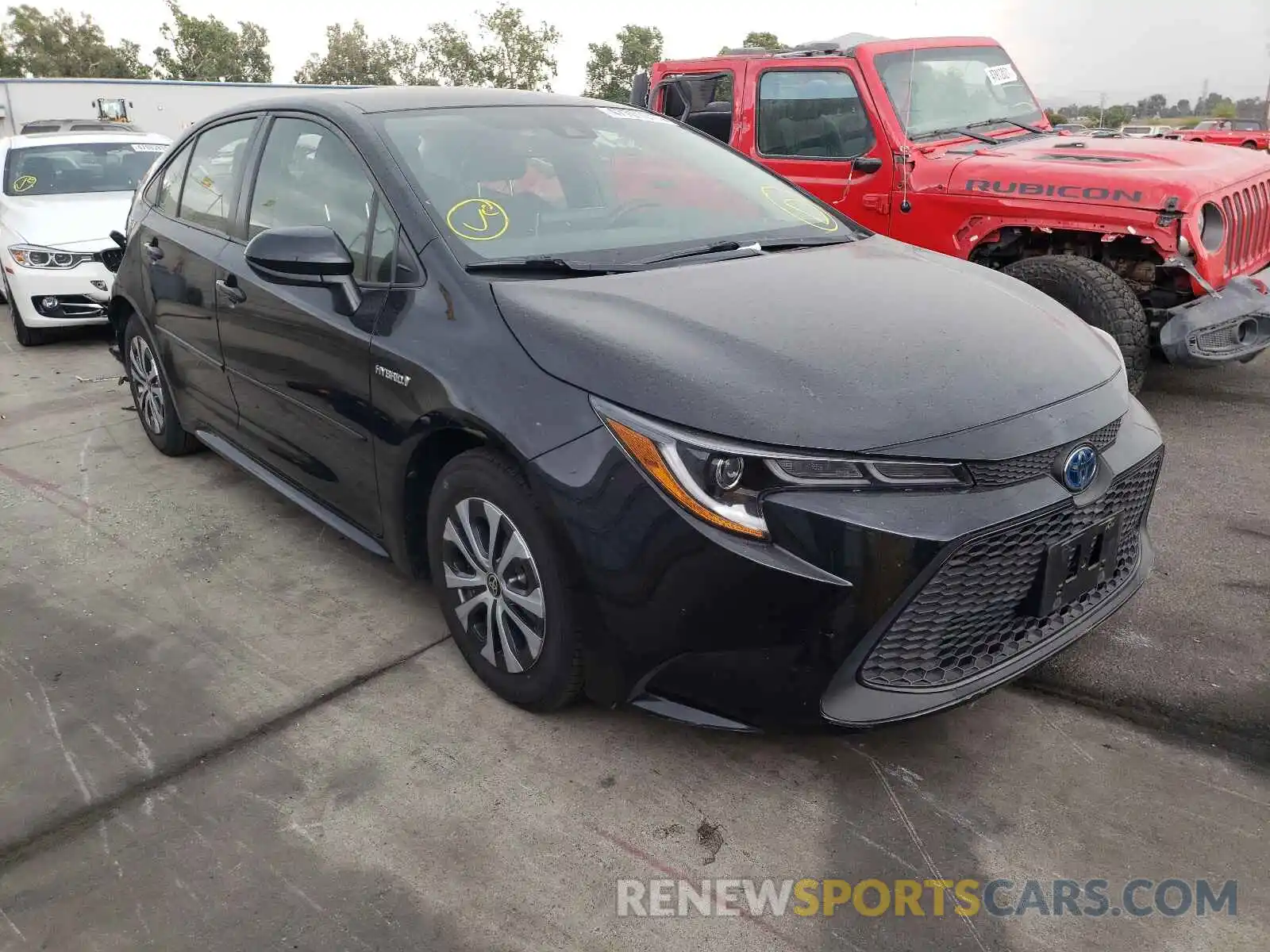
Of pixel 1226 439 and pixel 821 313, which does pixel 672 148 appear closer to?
pixel 821 313

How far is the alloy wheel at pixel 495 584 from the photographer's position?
251 cm

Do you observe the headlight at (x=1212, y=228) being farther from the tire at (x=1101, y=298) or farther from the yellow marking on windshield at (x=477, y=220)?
the yellow marking on windshield at (x=477, y=220)

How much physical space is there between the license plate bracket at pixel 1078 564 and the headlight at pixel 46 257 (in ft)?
23.9

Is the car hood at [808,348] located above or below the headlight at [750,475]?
above

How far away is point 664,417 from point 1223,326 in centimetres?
368

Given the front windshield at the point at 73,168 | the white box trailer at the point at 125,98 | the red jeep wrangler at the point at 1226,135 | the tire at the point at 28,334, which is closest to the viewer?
the tire at the point at 28,334

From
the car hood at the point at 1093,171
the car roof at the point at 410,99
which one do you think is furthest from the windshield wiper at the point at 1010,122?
the car roof at the point at 410,99

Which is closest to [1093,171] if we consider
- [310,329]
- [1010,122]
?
[1010,122]

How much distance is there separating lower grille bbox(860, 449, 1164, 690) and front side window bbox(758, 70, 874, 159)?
3860mm

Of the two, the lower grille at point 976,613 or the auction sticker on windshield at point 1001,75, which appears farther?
the auction sticker on windshield at point 1001,75

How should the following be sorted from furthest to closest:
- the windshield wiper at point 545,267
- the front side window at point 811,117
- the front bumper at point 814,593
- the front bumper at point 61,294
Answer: the front bumper at point 61,294 < the front side window at point 811,117 < the windshield wiper at point 545,267 < the front bumper at point 814,593

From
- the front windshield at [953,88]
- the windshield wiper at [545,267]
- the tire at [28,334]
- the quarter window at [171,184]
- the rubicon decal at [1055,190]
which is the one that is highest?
the front windshield at [953,88]

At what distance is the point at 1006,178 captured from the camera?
5047mm

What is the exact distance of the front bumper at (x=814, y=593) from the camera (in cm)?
207
